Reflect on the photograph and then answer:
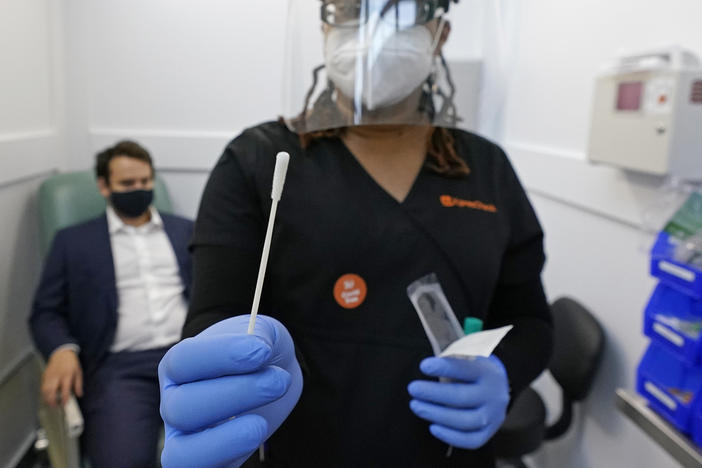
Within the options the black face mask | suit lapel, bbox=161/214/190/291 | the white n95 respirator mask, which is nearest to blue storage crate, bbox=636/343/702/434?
the white n95 respirator mask

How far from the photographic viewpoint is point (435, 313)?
2.11 ft

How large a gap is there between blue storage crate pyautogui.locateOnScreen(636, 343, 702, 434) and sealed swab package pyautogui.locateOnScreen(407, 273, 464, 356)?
1.73ft

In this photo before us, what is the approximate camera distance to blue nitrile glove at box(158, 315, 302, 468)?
0.34 meters

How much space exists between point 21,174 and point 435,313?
5.04ft

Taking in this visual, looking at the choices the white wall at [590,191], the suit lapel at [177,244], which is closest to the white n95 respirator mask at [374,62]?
the white wall at [590,191]

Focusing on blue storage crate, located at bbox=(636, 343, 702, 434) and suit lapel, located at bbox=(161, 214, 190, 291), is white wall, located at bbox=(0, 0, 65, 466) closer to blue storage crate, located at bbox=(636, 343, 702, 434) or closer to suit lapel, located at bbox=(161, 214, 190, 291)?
suit lapel, located at bbox=(161, 214, 190, 291)

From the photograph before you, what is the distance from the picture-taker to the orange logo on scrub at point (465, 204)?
0.71 m

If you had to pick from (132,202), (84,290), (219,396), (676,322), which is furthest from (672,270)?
(132,202)

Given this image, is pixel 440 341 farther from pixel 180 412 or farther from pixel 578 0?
pixel 578 0

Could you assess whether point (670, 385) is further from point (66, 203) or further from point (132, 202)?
point (66, 203)

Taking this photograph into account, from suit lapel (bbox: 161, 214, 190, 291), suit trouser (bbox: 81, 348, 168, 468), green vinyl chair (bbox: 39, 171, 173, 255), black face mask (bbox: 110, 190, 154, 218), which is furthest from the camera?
green vinyl chair (bbox: 39, 171, 173, 255)

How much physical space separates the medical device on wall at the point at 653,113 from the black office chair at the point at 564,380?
1.42 feet

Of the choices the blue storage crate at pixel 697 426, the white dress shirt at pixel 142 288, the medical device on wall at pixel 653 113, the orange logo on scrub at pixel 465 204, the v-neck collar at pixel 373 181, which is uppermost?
the medical device on wall at pixel 653 113

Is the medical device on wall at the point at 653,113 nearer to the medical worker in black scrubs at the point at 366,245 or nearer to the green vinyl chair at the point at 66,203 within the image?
the medical worker in black scrubs at the point at 366,245
